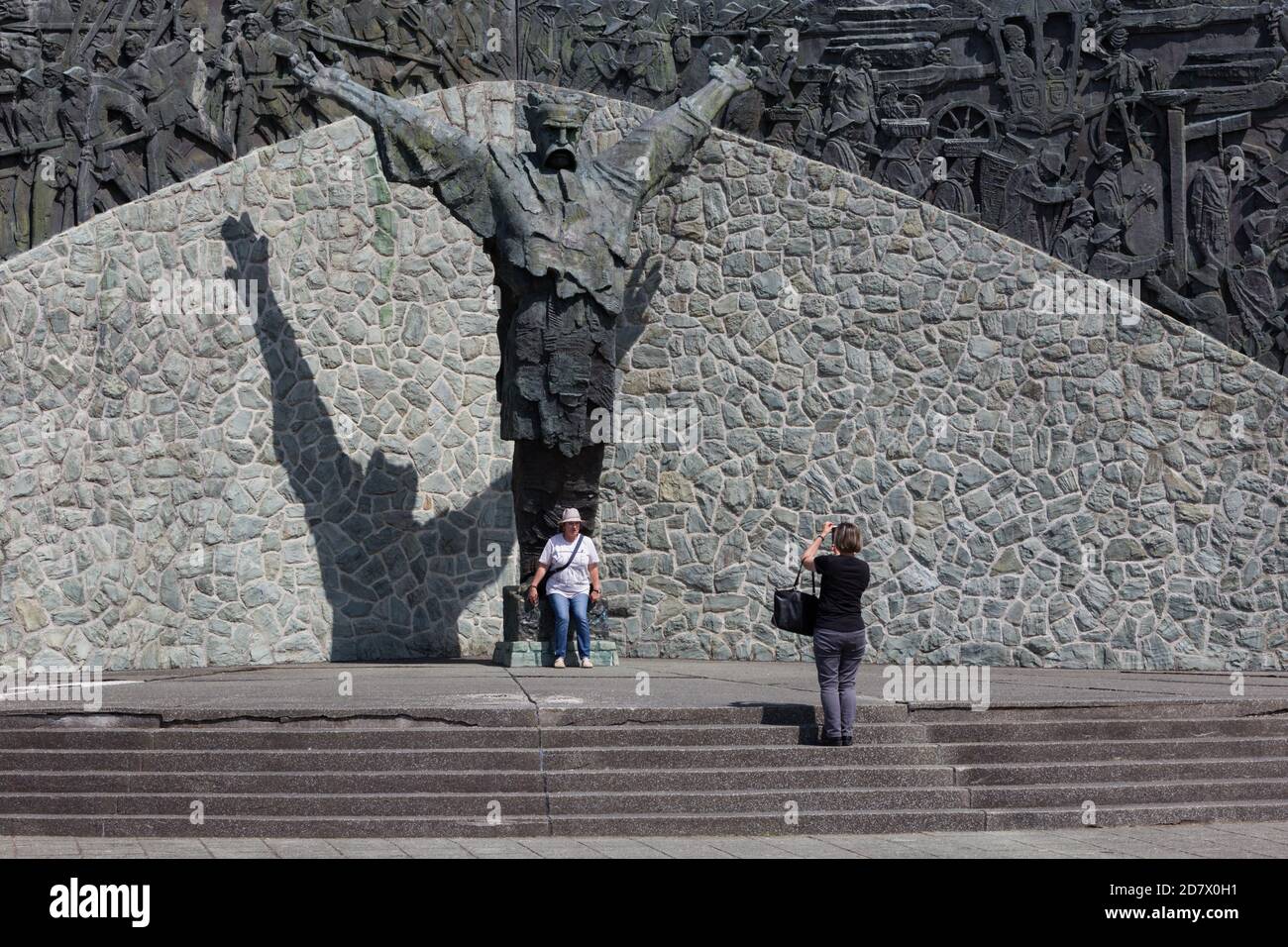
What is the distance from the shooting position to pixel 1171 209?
15.9 metres

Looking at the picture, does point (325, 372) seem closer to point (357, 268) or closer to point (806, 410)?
point (357, 268)

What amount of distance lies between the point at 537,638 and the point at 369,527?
132 inches

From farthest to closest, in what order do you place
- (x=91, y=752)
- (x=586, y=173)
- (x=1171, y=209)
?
(x=1171, y=209) → (x=586, y=173) → (x=91, y=752)

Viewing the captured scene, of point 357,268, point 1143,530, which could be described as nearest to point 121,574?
point 357,268

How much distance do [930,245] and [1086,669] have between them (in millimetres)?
4300

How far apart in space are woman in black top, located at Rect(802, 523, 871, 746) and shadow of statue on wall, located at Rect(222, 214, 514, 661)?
7373mm

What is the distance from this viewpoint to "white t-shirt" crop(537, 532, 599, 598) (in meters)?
12.8

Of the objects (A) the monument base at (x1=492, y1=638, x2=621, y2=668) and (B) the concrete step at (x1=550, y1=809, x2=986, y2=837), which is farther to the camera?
(A) the monument base at (x1=492, y1=638, x2=621, y2=668)

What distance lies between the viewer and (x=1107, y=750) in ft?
31.8

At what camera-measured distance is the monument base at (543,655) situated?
1311cm

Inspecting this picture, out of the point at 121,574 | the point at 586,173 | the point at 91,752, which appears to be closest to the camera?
the point at 91,752

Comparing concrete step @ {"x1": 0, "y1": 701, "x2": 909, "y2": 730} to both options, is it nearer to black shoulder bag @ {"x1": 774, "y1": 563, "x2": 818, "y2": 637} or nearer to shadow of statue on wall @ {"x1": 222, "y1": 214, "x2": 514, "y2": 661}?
black shoulder bag @ {"x1": 774, "y1": 563, "x2": 818, "y2": 637}

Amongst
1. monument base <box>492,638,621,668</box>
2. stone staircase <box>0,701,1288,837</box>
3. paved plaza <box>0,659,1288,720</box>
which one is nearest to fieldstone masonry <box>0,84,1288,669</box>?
paved plaza <box>0,659,1288,720</box>

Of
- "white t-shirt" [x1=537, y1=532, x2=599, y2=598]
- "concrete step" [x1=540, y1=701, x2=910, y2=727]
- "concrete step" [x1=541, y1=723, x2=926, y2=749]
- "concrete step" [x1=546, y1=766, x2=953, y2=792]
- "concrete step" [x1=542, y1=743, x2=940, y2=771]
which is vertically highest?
"white t-shirt" [x1=537, y1=532, x2=599, y2=598]
